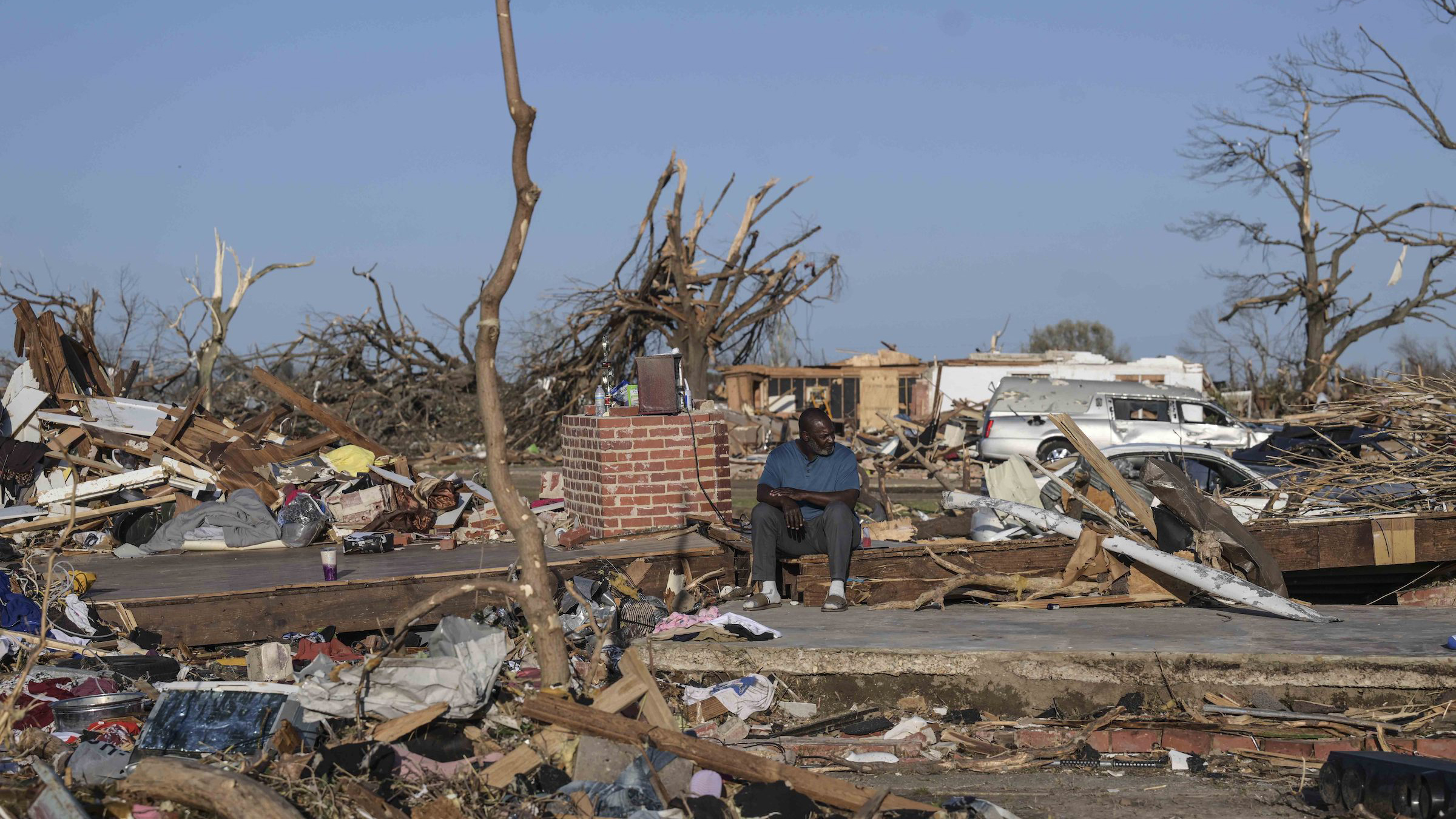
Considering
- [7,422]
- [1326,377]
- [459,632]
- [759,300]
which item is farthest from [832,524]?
[1326,377]

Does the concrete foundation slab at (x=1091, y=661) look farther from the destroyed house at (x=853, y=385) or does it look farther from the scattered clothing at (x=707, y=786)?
the destroyed house at (x=853, y=385)

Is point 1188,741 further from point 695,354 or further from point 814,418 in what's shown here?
point 695,354

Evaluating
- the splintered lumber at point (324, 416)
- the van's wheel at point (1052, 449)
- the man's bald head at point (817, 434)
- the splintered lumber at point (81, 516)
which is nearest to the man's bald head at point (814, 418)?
the man's bald head at point (817, 434)

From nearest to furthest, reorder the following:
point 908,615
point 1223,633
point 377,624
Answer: point 1223,633 → point 908,615 → point 377,624

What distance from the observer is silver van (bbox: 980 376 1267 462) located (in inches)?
765

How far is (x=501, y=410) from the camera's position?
433 centimetres

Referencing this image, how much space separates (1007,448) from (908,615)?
13.6 metres

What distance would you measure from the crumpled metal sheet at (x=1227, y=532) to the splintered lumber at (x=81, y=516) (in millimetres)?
8557

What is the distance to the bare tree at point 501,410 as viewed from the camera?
4.20m

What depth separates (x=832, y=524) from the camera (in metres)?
6.66

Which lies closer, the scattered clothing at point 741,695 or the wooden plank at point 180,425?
the scattered clothing at point 741,695

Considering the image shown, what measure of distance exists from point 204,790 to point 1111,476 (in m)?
5.85

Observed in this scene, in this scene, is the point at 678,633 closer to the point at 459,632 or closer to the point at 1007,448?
the point at 459,632

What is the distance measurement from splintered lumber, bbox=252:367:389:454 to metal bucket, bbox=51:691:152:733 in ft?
21.8
